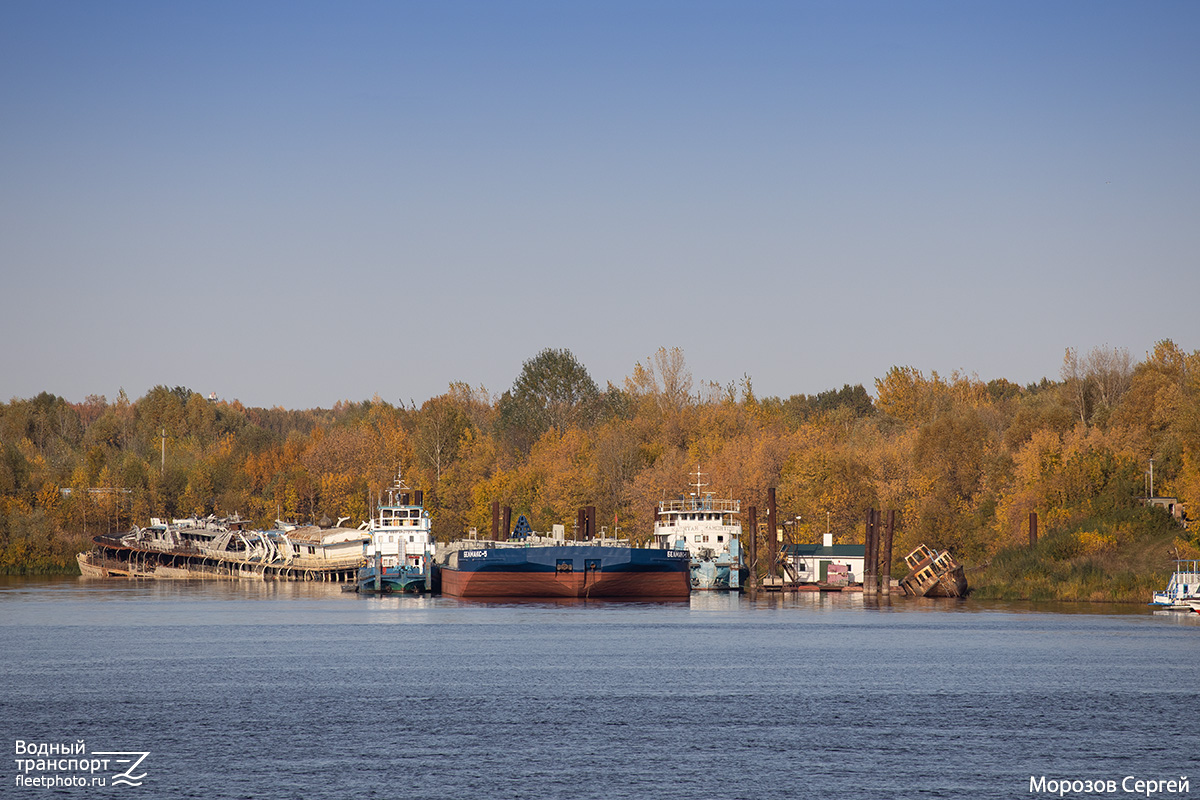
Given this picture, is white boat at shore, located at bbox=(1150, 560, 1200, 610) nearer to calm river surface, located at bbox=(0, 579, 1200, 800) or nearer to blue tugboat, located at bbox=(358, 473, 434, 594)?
calm river surface, located at bbox=(0, 579, 1200, 800)

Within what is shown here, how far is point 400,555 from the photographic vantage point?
124m

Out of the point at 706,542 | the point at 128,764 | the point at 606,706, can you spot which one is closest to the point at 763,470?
the point at 706,542

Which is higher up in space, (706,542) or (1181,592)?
(706,542)

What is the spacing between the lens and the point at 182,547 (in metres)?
163

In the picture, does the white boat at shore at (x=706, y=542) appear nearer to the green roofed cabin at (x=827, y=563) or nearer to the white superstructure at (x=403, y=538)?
the green roofed cabin at (x=827, y=563)

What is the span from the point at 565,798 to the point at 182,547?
460 ft

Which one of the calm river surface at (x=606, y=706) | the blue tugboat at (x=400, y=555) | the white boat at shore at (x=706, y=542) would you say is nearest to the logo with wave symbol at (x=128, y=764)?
the calm river surface at (x=606, y=706)

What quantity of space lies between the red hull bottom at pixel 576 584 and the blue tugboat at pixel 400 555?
11393 millimetres

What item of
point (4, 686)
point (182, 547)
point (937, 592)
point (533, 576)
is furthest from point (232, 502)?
point (4, 686)

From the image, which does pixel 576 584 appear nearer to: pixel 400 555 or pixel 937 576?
pixel 400 555

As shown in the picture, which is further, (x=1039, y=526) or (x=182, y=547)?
(x=182, y=547)

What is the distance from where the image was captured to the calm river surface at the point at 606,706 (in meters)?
34.9

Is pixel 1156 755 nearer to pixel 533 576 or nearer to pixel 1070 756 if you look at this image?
pixel 1070 756

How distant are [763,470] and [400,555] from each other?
40.1 m
